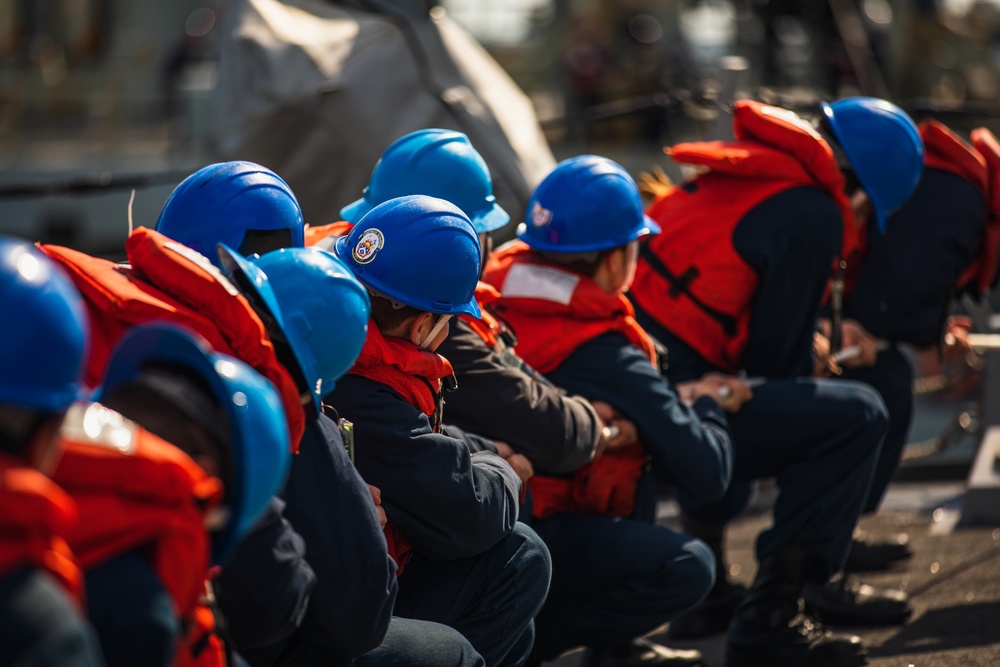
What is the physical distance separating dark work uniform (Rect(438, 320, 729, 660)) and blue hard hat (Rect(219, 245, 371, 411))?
1.09m

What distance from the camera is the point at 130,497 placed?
1938 millimetres

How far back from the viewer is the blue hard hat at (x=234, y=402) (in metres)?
2.12

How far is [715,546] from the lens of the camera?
5090 mm

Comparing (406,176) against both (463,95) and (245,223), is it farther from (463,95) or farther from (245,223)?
(463,95)

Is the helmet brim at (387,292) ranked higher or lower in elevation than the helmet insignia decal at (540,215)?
higher

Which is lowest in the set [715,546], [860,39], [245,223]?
[860,39]

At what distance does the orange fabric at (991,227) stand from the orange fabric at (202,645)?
378 cm

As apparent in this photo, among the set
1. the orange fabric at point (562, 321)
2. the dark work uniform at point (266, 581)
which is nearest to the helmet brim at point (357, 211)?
the orange fabric at point (562, 321)

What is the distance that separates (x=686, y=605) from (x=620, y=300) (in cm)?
88

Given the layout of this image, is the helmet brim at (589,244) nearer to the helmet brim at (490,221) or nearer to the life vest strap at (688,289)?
the helmet brim at (490,221)

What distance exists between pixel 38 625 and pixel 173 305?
910 mm

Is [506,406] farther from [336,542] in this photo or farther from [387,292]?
[336,542]

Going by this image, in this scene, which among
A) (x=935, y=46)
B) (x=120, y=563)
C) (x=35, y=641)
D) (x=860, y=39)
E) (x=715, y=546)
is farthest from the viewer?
(x=935, y=46)

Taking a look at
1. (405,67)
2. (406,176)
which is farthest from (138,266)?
(405,67)
